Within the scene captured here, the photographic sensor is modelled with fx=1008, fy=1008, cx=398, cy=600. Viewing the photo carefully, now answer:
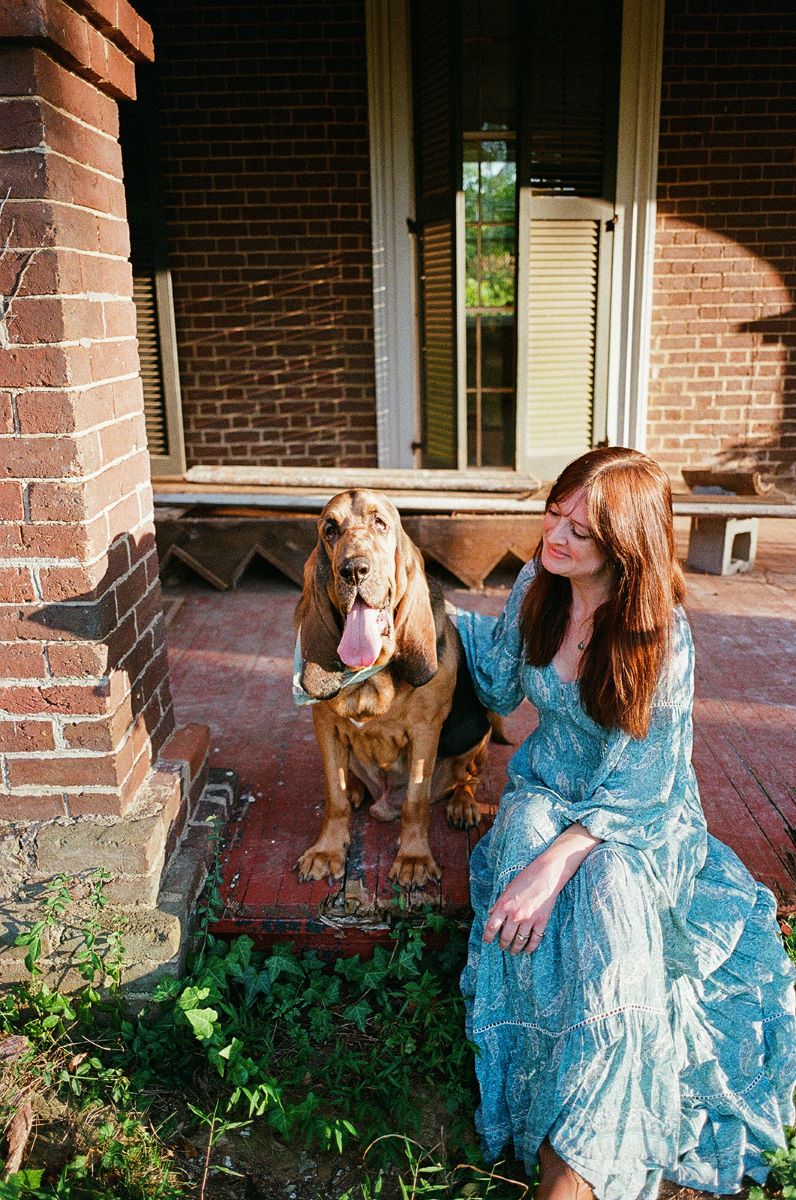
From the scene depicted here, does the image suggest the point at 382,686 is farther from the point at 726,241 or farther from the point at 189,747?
the point at 726,241

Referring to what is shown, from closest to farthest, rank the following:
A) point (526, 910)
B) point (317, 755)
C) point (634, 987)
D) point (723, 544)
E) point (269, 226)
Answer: point (634, 987)
point (526, 910)
point (317, 755)
point (723, 544)
point (269, 226)

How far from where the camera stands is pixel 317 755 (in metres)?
3.88

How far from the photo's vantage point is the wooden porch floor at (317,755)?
9.69ft

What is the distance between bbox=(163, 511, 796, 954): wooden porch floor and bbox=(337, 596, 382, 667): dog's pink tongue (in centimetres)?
78

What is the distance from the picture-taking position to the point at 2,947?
105 inches

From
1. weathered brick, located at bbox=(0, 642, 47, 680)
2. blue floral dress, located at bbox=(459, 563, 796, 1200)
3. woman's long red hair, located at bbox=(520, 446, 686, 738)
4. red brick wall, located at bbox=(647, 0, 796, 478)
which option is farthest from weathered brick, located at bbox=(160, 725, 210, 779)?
red brick wall, located at bbox=(647, 0, 796, 478)

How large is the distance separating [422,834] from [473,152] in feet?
17.1

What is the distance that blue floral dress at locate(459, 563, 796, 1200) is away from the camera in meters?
2.20

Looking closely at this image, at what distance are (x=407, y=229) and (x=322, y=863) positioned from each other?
527cm

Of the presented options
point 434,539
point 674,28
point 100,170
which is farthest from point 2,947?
point 674,28

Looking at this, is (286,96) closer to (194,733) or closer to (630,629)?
(194,733)

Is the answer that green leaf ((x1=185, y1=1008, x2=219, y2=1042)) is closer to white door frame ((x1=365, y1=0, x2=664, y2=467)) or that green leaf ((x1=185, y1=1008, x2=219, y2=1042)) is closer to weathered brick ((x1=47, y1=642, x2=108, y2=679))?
weathered brick ((x1=47, y1=642, x2=108, y2=679))

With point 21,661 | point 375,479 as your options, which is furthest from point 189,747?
point 375,479

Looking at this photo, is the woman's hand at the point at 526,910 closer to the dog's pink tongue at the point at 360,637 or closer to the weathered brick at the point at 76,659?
the dog's pink tongue at the point at 360,637
